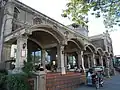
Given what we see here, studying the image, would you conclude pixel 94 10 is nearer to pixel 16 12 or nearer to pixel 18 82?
pixel 18 82

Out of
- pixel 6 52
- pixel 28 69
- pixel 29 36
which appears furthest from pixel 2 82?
pixel 29 36

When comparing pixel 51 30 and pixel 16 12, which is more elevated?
pixel 16 12

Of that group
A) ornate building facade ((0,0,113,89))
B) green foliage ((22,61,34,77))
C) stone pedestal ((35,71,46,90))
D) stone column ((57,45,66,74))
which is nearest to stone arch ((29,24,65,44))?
ornate building facade ((0,0,113,89))

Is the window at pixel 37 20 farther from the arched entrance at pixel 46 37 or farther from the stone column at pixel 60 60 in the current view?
the stone column at pixel 60 60

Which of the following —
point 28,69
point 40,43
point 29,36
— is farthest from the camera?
point 40,43

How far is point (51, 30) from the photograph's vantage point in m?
11.7

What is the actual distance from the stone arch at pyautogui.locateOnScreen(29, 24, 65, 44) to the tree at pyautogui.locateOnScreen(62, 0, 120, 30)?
138 inches

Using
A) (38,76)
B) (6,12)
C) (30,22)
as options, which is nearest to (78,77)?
(38,76)

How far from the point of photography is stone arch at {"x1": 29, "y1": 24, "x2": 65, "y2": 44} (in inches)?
406

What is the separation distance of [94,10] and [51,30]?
5.49 metres

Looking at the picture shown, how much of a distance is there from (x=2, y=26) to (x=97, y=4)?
8647mm

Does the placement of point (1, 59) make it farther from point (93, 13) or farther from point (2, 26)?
point (93, 13)

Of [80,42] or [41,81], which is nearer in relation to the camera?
[41,81]

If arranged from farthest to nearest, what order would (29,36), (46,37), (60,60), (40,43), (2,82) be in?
(40,43), (46,37), (29,36), (60,60), (2,82)
